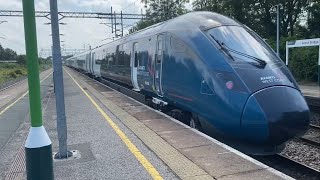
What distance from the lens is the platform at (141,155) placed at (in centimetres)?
555

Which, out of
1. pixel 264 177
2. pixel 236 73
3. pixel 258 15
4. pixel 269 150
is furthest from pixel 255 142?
pixel 258 15

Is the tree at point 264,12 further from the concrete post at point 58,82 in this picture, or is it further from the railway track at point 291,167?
the concrete post at point 58,82

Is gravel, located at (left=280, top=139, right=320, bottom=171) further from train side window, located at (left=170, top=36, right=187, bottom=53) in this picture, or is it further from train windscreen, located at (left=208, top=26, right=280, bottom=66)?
train side window, located at (left=170, top=36, right=187, bottom=53)

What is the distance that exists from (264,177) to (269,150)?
205 centimetres

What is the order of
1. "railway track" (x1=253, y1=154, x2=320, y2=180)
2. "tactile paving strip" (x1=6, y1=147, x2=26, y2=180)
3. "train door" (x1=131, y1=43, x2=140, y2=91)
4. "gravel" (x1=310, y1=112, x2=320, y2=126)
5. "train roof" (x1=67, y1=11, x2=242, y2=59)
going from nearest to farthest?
"tactile paving strip" (x1=6, y1=147, x2=26, y2=180) → "railway track" (x1=253, y1=154, x2=320, y2=180) → "train roof" (x1=67, y1=11, x2=242, y2=59) → "gravel" (x1=310, y1=112, x2=320, y2=126) → "train door" (x1=131, y1=43, x2=140, y2=91)

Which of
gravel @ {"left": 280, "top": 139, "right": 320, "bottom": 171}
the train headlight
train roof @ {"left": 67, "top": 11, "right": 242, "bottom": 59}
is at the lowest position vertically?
gravel @ {"left": 280, "top": 139, "right": 320, "bottom": 171}

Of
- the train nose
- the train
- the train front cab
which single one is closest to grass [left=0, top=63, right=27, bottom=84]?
the train

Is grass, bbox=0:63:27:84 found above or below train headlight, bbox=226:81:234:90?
below

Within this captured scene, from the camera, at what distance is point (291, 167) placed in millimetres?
7602

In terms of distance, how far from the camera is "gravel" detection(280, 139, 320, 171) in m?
8.03

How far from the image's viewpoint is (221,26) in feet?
28.1

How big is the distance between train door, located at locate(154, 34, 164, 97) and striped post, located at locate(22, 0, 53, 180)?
6.56m

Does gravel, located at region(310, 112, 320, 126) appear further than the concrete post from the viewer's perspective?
Yes

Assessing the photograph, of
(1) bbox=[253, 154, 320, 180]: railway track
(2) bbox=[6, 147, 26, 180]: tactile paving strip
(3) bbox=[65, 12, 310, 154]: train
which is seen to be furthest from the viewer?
(1) bbox=[253, 154, 320, 180]: railway track
